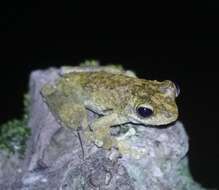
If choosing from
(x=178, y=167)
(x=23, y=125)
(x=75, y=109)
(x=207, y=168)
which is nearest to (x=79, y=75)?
(x=75, y=109)

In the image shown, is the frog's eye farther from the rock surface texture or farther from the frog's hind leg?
the frog's hind leg

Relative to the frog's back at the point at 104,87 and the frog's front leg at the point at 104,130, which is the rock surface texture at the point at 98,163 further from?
the frog's back at the point at 104,87

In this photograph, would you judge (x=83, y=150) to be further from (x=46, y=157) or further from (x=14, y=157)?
(x=14, y=157)

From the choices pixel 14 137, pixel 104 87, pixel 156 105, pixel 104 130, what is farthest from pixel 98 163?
pixel 14 137

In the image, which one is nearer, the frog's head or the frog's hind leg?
the frog's head

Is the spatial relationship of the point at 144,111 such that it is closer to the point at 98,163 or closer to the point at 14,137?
the point at 98,163

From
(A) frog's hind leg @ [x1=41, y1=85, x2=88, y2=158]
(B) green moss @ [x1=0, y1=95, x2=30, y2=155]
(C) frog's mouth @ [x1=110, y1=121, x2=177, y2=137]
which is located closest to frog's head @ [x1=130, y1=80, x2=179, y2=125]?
(C) frog's mouth @ [x1=110, y1=121, x2=177, y2=137]
